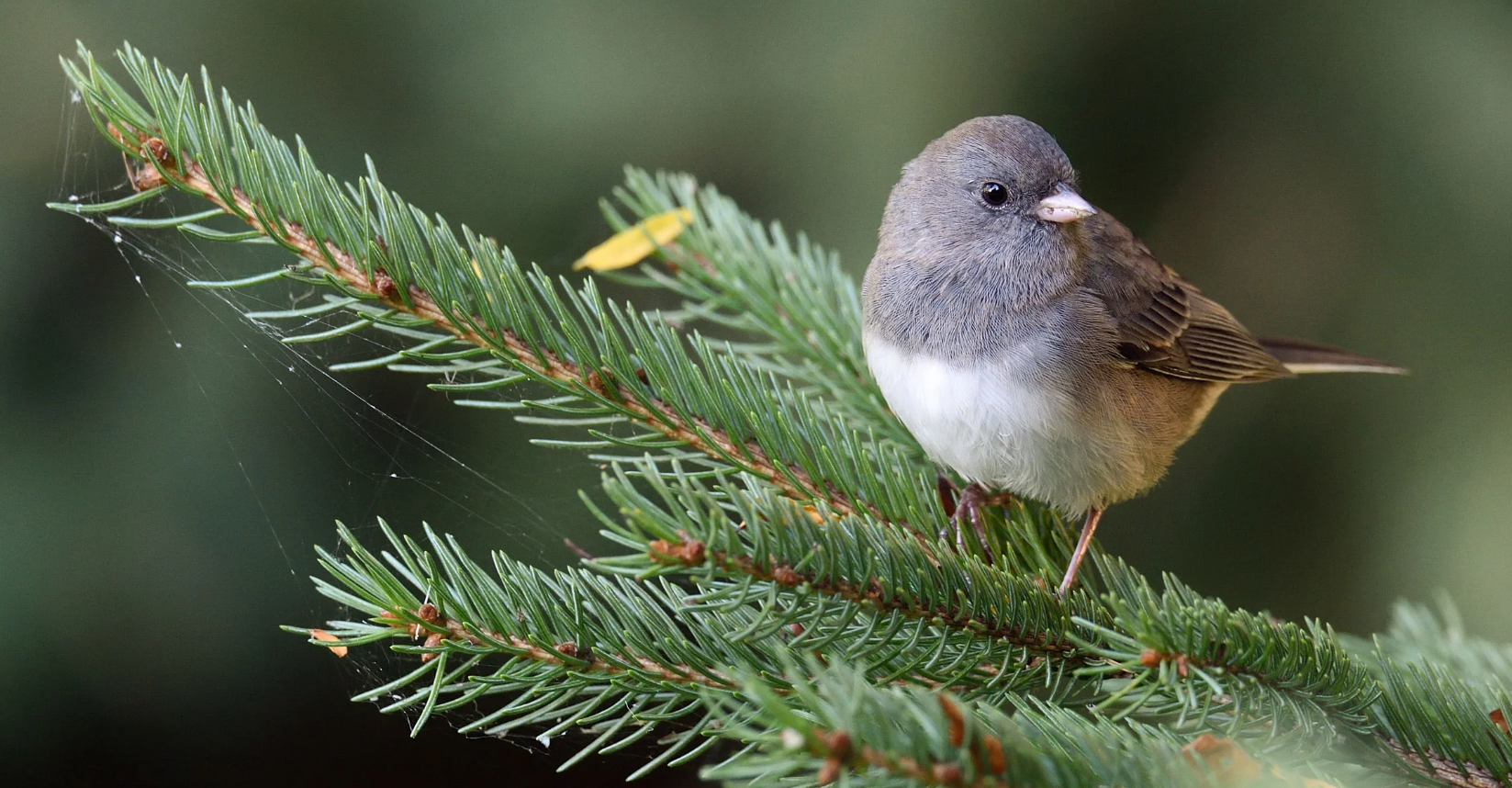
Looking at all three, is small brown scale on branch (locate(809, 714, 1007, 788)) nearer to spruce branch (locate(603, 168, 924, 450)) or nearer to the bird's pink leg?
the bird's pink leg

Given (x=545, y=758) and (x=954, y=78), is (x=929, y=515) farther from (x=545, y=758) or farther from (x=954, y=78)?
(x=545, y=758)

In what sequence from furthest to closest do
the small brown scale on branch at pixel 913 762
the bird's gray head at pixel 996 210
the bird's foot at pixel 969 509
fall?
the bird's gray head at pixel 996 210 → the bird's foot at pixel 969 509 → the small brown scale on branch at pixel 913 762

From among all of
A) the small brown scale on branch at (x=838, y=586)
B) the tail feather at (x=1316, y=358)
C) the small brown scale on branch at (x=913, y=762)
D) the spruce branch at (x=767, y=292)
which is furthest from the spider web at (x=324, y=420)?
the tail feather at (x=1316, y=358)

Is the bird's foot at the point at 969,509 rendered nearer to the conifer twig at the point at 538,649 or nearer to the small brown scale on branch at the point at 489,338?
the small brown scale on branch at the point at 489,338

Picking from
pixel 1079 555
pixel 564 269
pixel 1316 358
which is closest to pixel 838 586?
pixel 1079 555

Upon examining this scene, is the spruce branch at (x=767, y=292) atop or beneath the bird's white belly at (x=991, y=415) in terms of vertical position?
atop

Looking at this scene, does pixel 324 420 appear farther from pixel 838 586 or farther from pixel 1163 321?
pixel 1163 321

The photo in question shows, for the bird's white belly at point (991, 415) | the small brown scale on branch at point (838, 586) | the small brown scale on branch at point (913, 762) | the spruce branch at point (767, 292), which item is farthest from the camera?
the spruce branch at point (767, 292)
